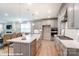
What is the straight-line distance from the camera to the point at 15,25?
2324 millimetres

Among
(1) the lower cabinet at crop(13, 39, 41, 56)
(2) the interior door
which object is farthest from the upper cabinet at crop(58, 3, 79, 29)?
(1) the lower cabinet at crop(13, 39, 41, 56)

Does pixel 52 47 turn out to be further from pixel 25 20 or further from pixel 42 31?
pixel 25 20

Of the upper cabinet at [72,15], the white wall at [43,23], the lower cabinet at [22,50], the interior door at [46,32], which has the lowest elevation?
the lower cabinet at [22,50]

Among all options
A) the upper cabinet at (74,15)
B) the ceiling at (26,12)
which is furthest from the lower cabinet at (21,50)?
the upper cabinet at (74,15)

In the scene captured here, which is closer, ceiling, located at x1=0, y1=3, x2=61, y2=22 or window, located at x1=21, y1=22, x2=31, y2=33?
ceiling, located at x1=0, y1=3, x2=61, y2=22

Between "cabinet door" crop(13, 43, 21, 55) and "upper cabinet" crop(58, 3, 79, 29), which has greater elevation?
"upper cabinet" crop(58, 3, 79, 29)

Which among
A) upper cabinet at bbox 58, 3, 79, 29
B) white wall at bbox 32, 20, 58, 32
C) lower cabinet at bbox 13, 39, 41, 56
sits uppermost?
upper cabinet at bbox 58, 3, 79, 29

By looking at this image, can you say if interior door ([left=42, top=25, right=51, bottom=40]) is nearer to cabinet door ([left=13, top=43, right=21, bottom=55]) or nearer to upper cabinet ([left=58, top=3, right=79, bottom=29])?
upper cabinet ([left=58, top=3, right=79, bottom=29])

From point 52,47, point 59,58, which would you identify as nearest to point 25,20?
point 52,47

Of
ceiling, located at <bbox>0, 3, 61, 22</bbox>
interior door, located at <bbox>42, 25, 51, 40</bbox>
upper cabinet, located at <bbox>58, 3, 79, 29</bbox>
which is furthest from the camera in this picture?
interior door, located at <bbox>42, 25, 51, 40</bbox>

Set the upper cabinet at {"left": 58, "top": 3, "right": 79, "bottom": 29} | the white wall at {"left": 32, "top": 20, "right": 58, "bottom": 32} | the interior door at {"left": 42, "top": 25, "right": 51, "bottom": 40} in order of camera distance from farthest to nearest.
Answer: the interior door at {"left": 42, "top": 25, "right": 51, "bottom": 40} < the white wall at {"left": 32, "top": 20, "right": 58, "bottom": 32} < the upper cabinet at {"left": 58, "top": 3, "right": 79, "bottom": 29}

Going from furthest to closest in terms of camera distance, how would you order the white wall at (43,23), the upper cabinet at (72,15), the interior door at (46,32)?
the interior door at (46,32) < the white wall at (43,23) < the upper cabinet at (72,15)

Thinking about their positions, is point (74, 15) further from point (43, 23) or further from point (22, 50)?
point (22, 50)

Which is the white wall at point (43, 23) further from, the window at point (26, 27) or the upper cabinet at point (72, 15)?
the upper cabinet at point (72, 15)
